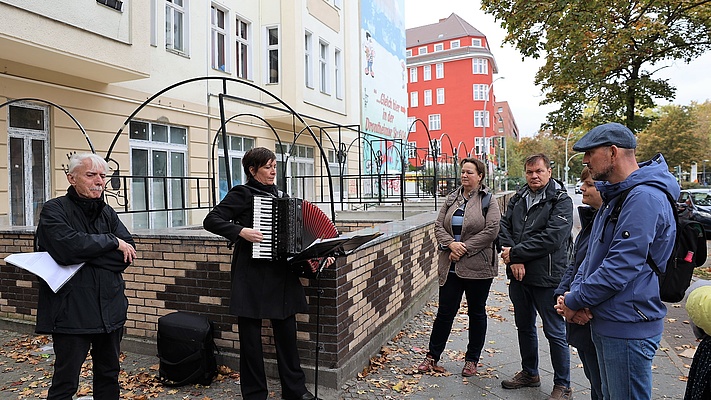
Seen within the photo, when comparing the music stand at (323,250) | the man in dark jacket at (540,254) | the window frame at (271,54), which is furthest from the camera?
the window frame at (271,54)

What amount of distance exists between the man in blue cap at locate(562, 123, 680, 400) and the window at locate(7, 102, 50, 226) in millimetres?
9233

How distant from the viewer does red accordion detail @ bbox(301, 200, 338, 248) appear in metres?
3.73

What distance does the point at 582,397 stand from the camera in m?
4.18

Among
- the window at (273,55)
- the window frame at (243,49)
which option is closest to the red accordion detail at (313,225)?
the window frame at (243,49)

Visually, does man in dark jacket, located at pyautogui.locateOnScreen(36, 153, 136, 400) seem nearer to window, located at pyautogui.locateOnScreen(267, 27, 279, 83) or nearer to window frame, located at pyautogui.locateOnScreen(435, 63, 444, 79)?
window, located at pyautogui.locateOnScreen(267, 27, 279, 83)

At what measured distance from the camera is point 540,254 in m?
3.97

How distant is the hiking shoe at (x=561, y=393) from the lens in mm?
4059

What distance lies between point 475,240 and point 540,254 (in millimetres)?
643

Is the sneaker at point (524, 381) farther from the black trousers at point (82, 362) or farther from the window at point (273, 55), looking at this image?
the window at point (273, 55)

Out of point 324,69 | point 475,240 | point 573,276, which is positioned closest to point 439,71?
point 324,69

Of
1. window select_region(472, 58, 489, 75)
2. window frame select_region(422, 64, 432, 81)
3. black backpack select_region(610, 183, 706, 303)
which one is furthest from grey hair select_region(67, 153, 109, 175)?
Result: window frame select_region(422, 64, 432, 81)

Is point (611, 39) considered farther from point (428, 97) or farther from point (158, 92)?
point (428, 97)

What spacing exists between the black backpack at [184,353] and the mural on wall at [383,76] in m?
16.7

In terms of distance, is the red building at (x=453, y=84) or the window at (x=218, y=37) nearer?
the window at (x=218, y=37)
